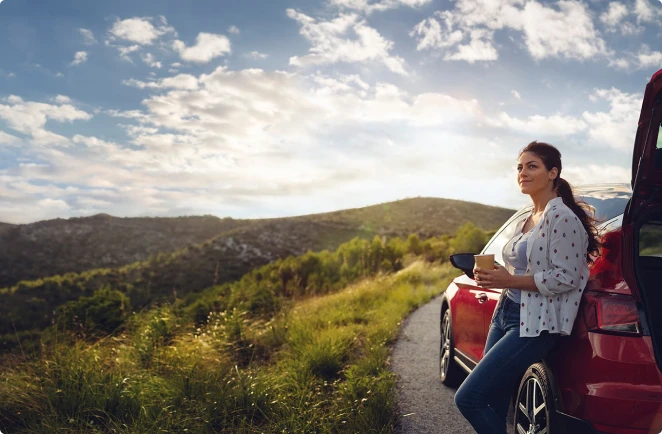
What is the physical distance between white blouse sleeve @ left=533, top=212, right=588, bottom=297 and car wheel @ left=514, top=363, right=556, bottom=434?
549mm

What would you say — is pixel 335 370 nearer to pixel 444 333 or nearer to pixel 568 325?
pixel 444 333

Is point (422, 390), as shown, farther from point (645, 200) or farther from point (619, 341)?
point (645, 200)

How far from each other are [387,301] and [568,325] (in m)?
8.56

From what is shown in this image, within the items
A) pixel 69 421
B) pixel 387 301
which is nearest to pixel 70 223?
pixel 387 301

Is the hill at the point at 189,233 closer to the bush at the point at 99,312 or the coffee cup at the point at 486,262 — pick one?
the bush at the point at 99,312

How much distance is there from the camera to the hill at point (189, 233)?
52969 millimetres

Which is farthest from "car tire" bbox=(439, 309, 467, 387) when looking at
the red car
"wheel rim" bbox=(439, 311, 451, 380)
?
the red car

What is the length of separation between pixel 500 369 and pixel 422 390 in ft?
8.87

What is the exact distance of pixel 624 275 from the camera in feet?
8.58

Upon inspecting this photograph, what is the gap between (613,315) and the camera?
2.59 metres

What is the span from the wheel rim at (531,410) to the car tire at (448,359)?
1.73 metres

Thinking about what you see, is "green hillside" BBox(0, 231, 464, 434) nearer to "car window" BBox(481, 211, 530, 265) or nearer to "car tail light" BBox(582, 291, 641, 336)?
"car window" BBox(481, 211, 530, 265)

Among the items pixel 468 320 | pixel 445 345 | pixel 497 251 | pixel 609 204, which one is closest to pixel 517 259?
pixel 609 204

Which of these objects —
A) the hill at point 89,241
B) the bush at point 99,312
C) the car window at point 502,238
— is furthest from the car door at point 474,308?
the hill at point 89,241
